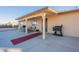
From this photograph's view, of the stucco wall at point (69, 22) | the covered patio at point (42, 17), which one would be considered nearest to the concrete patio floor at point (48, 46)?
the covered patio at point (42, 17)

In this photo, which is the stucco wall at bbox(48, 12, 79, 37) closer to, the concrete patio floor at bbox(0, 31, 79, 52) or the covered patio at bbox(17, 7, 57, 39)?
the covered patio at bbox(17, 7, 57, 39)

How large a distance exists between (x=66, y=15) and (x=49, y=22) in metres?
3.91

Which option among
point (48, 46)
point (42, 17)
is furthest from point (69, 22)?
point (48, 46)

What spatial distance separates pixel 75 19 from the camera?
1158 centimetres

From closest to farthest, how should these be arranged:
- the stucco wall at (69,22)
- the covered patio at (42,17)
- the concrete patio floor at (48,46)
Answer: the concrete patio floor at (48,46)
the covered patio at (42,17)
the stucco wall at (69,22)

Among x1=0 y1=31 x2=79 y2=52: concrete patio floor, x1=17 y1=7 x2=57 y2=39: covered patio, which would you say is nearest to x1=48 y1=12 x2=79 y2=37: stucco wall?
x1=17 y1=7 x2=57 y2=39: covered patio

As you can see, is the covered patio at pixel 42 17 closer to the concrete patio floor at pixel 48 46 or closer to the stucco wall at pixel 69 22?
the stucco wall at pixel 69 22

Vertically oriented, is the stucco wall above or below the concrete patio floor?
above

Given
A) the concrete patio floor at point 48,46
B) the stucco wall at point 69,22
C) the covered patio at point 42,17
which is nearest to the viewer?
the concrete patio floor at point 48,46

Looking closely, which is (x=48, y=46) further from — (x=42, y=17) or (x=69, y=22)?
(x=69, y=22)

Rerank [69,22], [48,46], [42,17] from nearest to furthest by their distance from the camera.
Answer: [48,46]
[42,17]
[69,22]

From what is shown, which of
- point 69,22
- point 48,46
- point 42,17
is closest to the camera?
point 48,46
